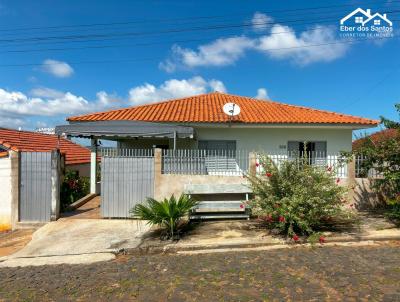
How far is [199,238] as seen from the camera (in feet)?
23.4

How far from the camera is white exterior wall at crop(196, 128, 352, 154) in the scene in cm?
1354

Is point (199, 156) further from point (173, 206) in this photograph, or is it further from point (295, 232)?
point (295, 232)

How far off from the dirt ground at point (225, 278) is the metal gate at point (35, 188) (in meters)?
3.46

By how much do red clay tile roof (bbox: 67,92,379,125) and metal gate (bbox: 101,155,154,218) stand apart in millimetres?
3678

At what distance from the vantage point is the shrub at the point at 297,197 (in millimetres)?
6844

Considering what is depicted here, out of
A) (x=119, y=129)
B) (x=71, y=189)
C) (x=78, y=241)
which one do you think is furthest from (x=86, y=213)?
(x=119, y=129)

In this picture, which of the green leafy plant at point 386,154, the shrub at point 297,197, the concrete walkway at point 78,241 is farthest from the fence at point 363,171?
the concrete walkway at point 78,241

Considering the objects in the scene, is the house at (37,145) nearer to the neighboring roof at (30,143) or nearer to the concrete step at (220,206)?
the neighboring roof at (30,143)

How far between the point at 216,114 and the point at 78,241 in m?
8.36

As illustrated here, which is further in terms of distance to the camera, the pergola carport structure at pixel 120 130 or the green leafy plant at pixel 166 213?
the pergola carport structure at pixel 120 130

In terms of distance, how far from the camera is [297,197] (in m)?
6.87

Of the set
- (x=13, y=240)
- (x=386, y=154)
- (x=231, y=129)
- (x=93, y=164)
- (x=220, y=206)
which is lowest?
(x=13, y=240)

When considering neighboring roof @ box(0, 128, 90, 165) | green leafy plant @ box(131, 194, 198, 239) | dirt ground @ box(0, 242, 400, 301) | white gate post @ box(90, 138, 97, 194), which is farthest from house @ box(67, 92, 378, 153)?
dirt ground @ box(0, 242, 400, 301)

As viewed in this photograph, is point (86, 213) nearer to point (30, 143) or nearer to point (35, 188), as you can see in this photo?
point (35, 188)
